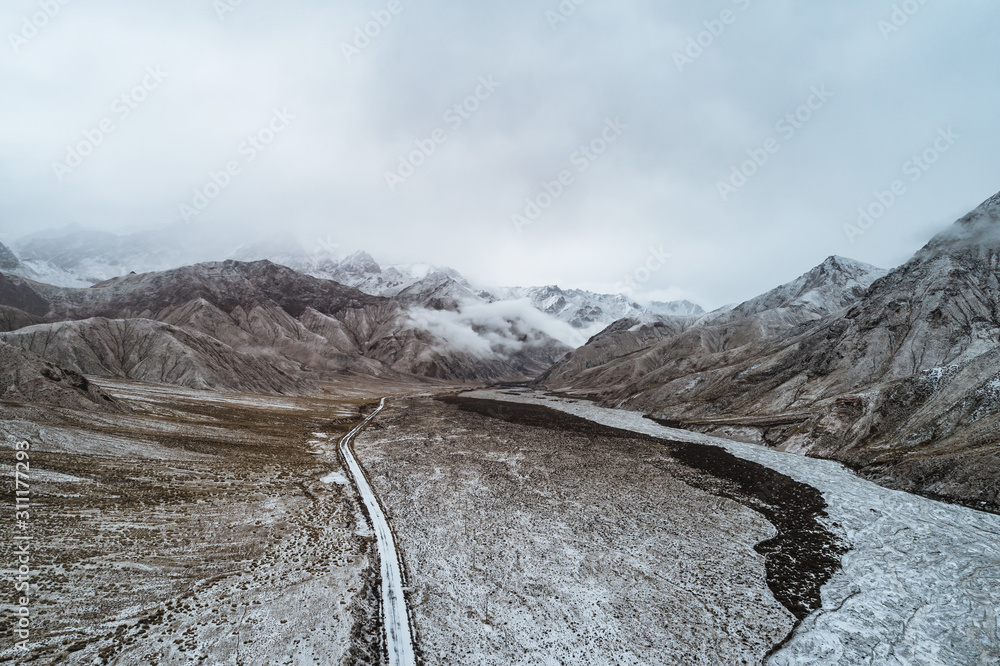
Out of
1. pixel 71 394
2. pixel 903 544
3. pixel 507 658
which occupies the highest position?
pixel 71 394

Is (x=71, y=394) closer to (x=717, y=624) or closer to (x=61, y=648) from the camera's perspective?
(x=61, y=648)

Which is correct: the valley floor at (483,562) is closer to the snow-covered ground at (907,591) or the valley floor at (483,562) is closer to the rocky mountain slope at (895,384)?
the snow-covered ground at (907,591)

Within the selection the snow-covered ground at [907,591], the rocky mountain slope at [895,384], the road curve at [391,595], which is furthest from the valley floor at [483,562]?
the rocky mountain slope at [895,384]

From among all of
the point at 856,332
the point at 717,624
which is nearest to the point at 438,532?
the point at 717,624

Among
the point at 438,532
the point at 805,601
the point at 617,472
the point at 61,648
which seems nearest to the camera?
the point at 61,648

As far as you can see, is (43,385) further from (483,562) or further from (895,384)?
(895,384)

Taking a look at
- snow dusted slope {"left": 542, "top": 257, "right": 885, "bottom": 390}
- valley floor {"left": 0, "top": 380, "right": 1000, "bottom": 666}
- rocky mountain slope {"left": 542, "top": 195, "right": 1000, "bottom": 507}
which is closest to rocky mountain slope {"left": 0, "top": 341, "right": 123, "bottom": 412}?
valley floor {"left": 0, "top": 380, "right": 1000, "bottom": 666}

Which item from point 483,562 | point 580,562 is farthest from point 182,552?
point 580,562
